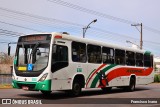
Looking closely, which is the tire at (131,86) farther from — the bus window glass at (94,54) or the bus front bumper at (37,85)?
the bus front bumper at (37,85)

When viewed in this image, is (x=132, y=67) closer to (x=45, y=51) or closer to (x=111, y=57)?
(x=111, y=57)

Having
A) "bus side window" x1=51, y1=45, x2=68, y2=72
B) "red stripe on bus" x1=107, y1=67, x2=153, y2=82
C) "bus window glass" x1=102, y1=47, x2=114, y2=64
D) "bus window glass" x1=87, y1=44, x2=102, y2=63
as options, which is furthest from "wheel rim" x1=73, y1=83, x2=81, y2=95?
"red stripe on bus" x1=107, y1=67, x2=153, y2=82

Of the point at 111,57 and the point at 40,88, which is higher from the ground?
the point at 111,57

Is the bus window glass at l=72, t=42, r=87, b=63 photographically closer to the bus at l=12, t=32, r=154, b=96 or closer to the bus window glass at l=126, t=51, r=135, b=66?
the bus at l=12, t=32, r=154, b=96

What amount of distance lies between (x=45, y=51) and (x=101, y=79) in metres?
5.32

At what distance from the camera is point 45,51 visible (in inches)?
634

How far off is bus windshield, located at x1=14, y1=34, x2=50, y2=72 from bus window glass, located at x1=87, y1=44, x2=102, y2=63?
348 cm

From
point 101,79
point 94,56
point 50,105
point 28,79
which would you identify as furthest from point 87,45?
point 50,105

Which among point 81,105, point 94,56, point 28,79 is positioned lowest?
point 81,105

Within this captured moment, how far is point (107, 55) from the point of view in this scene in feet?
69.0

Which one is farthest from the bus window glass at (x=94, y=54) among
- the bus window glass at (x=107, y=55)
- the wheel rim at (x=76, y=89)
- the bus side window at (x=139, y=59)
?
the bus side window at (x=139, y=59)

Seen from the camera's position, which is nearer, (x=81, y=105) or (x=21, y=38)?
(x=81, y=105)

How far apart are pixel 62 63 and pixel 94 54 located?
11.1 ft

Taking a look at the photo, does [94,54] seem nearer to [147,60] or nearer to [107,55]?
[107,55]
